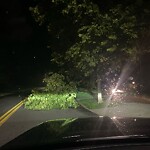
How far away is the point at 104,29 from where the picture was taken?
906 inches

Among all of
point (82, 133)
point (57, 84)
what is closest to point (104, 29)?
point (57, 84)

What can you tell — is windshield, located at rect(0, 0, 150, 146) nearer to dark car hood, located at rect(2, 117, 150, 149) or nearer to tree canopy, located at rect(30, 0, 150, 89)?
tree canopy, located at rect(30, 0, 150, 89)

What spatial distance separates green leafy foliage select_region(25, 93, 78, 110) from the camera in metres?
25.1

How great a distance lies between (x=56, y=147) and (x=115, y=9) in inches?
831

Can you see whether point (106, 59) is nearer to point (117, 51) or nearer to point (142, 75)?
point (117, 51)

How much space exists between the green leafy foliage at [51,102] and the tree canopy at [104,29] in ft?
7.17

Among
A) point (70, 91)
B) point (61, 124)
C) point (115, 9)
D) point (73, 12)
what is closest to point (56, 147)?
point (61, 124)

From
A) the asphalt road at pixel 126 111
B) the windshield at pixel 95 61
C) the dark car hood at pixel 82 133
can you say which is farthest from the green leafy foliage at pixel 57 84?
the dark car hood at pixel 82 133

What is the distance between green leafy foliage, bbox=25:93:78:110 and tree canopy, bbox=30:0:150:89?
2186 mm

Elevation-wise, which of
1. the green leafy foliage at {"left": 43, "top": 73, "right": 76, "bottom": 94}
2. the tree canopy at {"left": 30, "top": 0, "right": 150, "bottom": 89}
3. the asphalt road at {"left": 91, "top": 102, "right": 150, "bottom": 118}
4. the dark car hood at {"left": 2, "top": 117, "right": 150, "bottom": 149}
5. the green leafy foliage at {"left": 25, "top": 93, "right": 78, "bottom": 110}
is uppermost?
the tree canopy at {"left": 30, "top": 0, "right": 150, "bottom": 89}

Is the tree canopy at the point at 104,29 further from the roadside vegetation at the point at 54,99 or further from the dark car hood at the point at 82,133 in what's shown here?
the dark car hood at the point at 82,133

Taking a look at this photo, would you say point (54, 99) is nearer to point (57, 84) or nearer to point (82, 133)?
point (57, 84)

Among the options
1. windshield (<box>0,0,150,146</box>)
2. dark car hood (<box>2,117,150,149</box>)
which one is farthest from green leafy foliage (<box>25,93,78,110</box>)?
dark car hood (<box>2,117,150,149</box>)

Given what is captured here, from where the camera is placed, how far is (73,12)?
2547 cm
